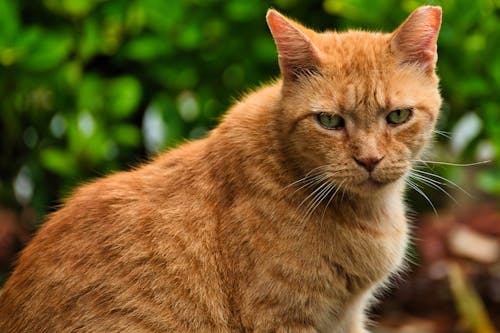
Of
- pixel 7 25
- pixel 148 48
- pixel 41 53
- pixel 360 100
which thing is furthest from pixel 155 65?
pixel 360 100

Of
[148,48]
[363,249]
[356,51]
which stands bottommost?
[363,249]

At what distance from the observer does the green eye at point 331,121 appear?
10.9ft

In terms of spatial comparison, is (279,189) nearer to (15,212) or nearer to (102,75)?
(102,75)

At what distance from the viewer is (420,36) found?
11.0 ft

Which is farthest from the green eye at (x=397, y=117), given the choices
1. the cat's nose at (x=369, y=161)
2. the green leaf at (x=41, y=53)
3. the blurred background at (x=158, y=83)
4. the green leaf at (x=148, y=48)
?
the green leaf at (x=41, y=53)

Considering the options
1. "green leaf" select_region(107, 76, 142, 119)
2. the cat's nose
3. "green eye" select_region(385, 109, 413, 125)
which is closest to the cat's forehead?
"green eye" select_region(385, 109, 413, 125)

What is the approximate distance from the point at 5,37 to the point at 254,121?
64.8 inches

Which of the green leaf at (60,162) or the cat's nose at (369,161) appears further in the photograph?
the green leaf at (60,162)

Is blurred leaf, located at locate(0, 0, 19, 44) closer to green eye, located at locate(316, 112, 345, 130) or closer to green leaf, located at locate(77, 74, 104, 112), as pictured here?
green leaf, located at locate(77, 74, 104, 112)

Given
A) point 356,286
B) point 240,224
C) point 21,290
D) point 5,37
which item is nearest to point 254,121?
point 240,224

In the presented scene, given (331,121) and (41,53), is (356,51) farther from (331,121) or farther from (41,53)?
(41,53)

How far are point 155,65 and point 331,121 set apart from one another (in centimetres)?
186

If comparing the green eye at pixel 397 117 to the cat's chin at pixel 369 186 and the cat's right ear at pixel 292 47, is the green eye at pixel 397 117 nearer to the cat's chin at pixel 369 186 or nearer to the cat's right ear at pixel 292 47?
the cat's chin at pixel 369 186

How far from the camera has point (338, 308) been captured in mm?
3439
